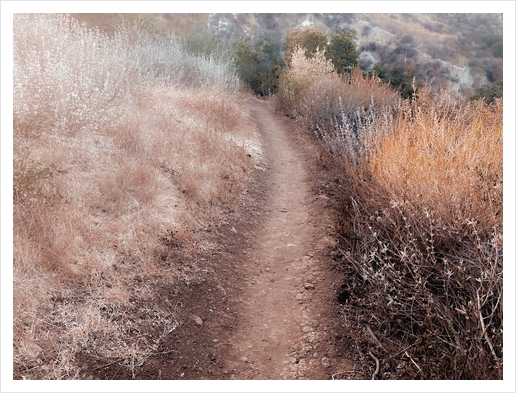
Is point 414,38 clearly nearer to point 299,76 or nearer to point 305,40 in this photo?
point 305,40

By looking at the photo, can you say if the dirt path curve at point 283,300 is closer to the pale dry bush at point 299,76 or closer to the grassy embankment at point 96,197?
the grassy embankment at point 96,197

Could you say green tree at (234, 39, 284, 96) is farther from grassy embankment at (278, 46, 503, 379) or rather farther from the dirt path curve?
grassy embankment at (278, 46, 503, 379)

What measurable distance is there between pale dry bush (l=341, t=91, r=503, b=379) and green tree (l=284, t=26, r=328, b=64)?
166 inches

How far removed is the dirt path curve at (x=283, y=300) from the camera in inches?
110

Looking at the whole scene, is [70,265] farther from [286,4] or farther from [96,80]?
[96,80]

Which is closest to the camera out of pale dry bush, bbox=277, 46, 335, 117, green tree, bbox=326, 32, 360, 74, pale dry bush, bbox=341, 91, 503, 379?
pale dry bush, bbox=341, 91, 503, 379

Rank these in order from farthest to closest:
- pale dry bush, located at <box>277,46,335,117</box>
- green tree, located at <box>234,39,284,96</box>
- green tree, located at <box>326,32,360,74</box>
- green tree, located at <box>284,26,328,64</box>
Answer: green tree, located at <box>234,39,284,96</box> → pale dry bush, located at <box>277,46,335,117</box> → green tree, located at <box>326,32,360,74</box> → green tree, located at <box>284,26,328,64</box>

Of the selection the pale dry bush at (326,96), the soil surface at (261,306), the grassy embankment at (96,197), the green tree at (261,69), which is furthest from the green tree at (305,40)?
the soil surface at (261,306)

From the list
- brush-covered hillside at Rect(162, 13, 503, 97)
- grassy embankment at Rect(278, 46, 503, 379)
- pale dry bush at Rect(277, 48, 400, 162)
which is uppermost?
brush-covered hillside at Rect(162, 13, 503, 97)

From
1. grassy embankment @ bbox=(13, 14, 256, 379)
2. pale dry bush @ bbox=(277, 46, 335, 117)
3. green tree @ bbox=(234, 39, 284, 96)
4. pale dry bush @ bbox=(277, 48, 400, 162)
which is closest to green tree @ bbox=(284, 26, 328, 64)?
pale dry bush @ bbox=(277, 46, 335, 117)

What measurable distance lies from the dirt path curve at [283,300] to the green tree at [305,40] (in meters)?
3.69

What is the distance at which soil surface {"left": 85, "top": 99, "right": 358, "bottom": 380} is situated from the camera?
108 inches

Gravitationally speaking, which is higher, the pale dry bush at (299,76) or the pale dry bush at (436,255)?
the pale dry bush at (299,76)

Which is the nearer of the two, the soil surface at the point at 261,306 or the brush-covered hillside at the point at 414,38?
the soil surface at the point at 261,306
